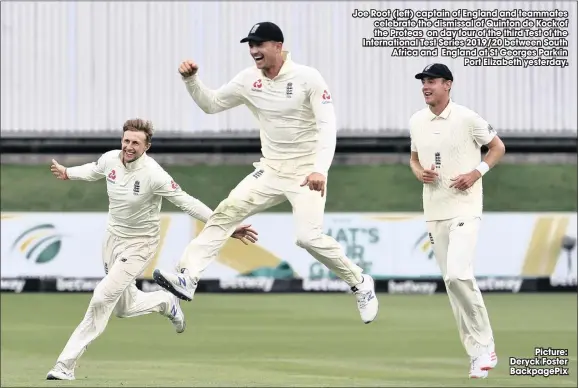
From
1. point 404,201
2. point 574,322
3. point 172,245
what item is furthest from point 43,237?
point 574,322

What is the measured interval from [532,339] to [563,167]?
8852mm

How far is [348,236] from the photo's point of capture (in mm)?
21391

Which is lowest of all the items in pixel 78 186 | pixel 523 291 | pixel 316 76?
pixel 523 291

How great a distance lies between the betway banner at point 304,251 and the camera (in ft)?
70.3

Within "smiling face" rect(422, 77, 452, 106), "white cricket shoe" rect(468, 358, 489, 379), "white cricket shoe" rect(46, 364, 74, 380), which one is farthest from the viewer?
"white cricket shoe" rect(468, 358, 489, 379)

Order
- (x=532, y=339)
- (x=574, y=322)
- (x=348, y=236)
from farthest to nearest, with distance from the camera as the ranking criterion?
1. (x=348, y=236)
2. (x=574, y=322)
3. (x=532, y=339)

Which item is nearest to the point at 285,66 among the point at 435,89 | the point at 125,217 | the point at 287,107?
the point at 287,107

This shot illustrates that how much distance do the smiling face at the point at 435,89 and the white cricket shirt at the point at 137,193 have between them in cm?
201

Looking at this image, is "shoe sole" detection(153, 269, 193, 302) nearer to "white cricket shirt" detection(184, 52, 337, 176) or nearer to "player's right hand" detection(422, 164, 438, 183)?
"white cricket shirt" detection(184, 52, 337, 176)

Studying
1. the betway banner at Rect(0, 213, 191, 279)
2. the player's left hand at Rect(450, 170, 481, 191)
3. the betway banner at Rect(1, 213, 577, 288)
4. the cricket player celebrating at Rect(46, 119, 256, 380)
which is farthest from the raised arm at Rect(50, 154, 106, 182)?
the betway banner at Rect(0, 213, 191, 279)

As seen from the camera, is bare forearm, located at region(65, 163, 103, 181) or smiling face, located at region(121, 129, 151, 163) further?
bare forearm, located at region(65, 163, 103, 181)

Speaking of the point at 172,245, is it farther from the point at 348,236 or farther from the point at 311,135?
the point at 311,135

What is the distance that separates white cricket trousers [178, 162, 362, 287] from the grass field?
118 centimetres

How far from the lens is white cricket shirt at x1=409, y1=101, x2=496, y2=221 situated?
437 inches
